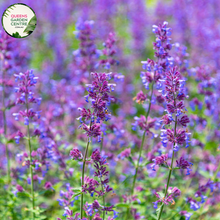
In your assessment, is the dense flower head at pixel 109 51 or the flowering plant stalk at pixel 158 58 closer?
the flowering plant stalk at pixel 158 58

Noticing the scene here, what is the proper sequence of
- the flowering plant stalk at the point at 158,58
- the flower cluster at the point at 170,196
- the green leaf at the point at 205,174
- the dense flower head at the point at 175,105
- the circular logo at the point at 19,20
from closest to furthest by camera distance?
the dense flower head at the point at 175,105 → the flower cluster at the point at 170,196 → the flowering plant stalk at the point at 158,58 → the green leaf at the point at 205,174 → the circular logo at the point at 19,20

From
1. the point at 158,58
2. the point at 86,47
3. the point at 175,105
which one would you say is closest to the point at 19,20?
the point at 86,47

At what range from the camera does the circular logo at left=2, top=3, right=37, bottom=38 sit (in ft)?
19.2

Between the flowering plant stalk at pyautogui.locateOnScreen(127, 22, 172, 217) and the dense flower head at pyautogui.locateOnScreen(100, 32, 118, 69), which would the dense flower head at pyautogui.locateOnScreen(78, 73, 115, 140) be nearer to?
the flowering plant stalk at pyautogui.locateOnScreen(127, 22, 172, 217)

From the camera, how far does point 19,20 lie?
596 cm

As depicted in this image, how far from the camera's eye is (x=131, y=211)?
5.18m

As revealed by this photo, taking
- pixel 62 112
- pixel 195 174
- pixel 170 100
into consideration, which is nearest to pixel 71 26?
pixel 62 112

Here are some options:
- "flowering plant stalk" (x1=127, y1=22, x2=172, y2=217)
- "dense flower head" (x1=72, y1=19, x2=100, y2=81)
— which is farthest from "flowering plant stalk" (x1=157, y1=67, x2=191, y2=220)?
"dense flower head" (x1=72, y1=19, x2=100, y2=81)

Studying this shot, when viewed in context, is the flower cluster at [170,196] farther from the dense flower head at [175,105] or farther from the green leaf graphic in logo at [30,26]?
the green leaf graphic in logo at [30,26]

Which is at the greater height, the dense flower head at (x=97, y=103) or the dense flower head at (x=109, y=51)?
the dense flower head at (x=109, y=51)

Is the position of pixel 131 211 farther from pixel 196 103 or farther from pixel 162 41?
pixel 162 41

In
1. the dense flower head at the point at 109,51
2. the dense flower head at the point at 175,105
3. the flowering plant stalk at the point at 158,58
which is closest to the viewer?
the dense flower head at the point at 175,105

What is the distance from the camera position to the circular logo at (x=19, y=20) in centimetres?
586

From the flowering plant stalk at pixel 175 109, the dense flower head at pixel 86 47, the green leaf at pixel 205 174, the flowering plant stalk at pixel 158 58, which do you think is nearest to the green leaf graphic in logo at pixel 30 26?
the dense flower head at pixel 86 47
